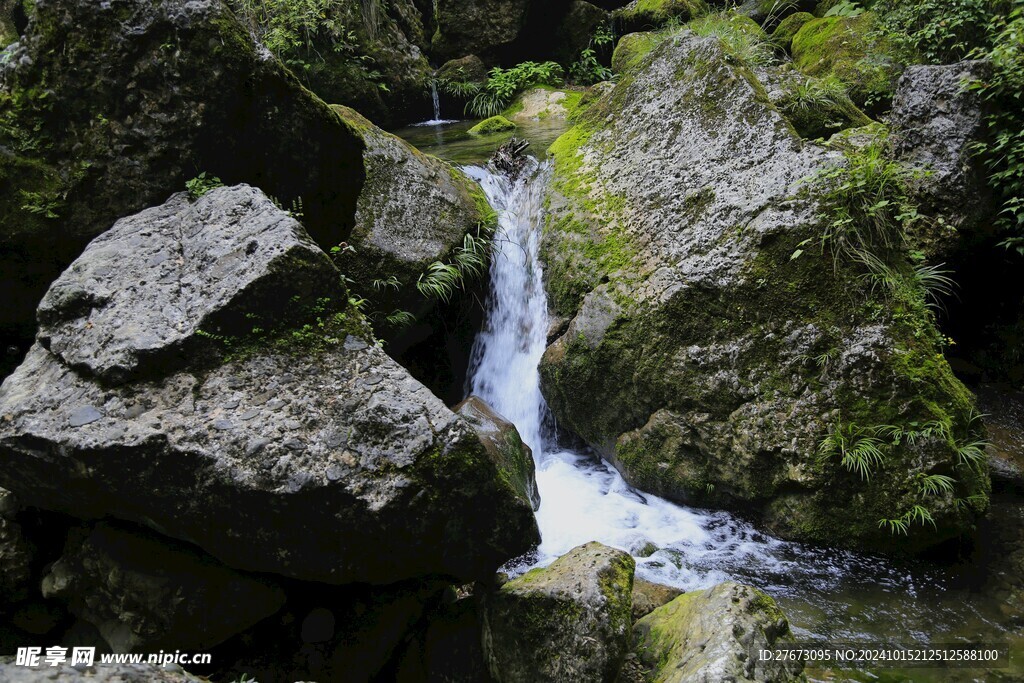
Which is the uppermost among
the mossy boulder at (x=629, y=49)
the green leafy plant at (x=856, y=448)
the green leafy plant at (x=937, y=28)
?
the mossy boulder at (x=629, y=49)

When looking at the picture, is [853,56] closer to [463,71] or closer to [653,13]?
[653,13]

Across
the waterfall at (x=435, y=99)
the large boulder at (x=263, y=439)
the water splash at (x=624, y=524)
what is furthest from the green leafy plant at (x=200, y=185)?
the waterfall at (x=435, y=99)

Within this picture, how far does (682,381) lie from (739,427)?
54 centimetres

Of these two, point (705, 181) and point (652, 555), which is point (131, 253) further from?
point (705, 181)

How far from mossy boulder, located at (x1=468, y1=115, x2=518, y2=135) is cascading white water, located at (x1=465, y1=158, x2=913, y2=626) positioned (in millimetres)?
4290

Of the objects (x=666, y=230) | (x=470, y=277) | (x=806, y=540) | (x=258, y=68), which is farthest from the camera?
(x=470, y=277)

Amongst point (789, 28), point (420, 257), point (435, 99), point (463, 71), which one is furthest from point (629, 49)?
point (420, 257)

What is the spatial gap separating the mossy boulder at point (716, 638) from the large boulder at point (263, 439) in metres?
0.88

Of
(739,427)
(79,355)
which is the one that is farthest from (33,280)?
(739,427)

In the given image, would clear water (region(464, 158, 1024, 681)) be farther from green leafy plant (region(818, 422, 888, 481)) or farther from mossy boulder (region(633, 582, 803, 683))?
mossy boulder (region(633, 582, 803, 683))

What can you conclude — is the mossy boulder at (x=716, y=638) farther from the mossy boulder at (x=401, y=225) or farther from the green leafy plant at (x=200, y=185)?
the green leafy plant at (x=200, y=185)

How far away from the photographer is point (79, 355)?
309 centimetres

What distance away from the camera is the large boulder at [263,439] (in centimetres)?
283

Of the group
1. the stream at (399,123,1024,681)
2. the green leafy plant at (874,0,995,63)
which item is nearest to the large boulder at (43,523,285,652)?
the stream at (399,123,1024,681)
